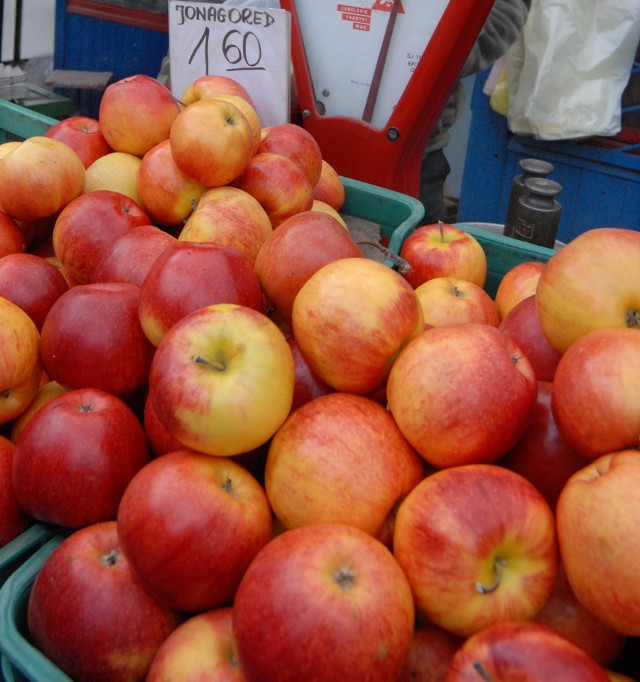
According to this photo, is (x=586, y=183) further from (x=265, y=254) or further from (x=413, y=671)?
(x=413, y=671)

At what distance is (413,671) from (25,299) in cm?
88

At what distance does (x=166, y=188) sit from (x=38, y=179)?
0.25m

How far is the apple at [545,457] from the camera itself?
0.82m

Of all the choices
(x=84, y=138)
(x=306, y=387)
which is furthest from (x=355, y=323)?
(x=84, y=138)

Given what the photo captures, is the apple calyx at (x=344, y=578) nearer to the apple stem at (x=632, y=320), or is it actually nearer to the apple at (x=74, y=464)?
the apple at (x=74, y=464)

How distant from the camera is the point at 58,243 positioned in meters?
1.32

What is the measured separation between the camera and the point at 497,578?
2.28ft

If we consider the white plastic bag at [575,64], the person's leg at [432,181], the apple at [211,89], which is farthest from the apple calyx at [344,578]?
the white plastic bag at [575,64]

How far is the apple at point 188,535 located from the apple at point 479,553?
0.19 meters

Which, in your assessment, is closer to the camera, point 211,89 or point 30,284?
point 30,284

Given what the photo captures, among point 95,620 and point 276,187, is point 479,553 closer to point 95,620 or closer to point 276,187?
point 95,620

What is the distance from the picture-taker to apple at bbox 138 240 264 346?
956 millimetres

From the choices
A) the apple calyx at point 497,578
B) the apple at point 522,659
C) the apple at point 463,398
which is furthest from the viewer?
the apple at point 463,398

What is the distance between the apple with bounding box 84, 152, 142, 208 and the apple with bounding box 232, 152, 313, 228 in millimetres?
254
